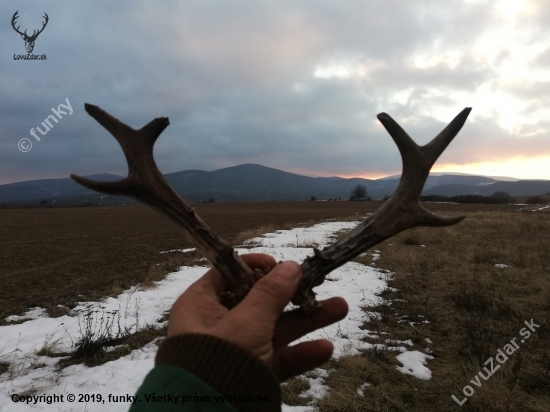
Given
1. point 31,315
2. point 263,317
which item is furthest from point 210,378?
point 31,315

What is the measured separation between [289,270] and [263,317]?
0.35 metres

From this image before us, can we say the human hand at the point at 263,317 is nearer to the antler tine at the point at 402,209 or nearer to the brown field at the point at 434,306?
the antler tine at the point at 402,209

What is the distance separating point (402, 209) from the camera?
2418 mm

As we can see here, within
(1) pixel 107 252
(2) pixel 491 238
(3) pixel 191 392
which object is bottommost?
Result: (1) pixel 107 252

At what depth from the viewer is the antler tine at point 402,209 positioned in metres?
2.33

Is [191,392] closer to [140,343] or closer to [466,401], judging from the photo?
[466,401]

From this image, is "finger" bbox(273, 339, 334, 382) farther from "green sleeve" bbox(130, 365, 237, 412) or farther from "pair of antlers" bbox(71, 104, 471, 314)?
"green sleeve" bbox(130, 365, 237, 412)

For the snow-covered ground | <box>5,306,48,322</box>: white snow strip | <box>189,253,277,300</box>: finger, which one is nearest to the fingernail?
<box>189,253,277,300</box>: finger

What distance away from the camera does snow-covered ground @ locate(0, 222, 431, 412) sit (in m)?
4.13

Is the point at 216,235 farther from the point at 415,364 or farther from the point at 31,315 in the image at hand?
the point at 31,315

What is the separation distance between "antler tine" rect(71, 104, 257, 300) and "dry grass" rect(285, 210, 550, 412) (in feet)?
9.04

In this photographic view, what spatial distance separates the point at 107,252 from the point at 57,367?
14.9m

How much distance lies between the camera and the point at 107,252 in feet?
60.1

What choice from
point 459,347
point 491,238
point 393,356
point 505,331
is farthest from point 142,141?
point 491,238
